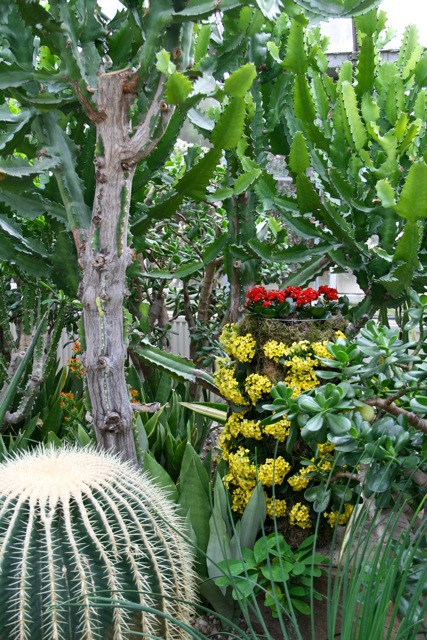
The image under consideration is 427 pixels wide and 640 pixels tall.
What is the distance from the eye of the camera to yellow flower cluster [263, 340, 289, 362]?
1.65 metres

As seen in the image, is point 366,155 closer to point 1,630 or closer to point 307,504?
point 307,504

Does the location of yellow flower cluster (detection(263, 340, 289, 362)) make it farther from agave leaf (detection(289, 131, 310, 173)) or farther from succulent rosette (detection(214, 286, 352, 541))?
agave leaf (detection(289, 131, 310, 173))

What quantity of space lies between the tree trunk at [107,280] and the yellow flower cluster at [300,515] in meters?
0.51

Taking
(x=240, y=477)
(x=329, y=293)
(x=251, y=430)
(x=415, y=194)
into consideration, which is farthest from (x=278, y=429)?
(x=415, y=194)

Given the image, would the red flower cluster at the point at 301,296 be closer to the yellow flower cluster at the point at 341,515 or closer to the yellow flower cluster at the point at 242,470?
the yellow flower cluster at the point at 242,470

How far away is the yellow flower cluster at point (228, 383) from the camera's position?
1.72m

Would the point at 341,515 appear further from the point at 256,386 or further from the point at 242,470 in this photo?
the point at 256,386

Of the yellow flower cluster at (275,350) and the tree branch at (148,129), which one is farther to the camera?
the yellow flower cluster at (275,350)

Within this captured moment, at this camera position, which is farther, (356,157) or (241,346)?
(356,157)

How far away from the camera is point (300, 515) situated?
1.58 meters

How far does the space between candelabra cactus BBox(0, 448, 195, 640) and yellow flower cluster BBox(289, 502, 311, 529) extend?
1.29 ft

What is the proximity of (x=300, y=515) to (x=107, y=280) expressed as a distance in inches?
31.7

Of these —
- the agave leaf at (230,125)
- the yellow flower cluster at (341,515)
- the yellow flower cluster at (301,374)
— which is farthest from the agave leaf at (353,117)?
the yellow flower cluster at (341,515)

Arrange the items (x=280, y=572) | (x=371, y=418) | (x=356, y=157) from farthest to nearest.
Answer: (x=356, y=157) → (x=280, y=572) → (x=371, y=418)
